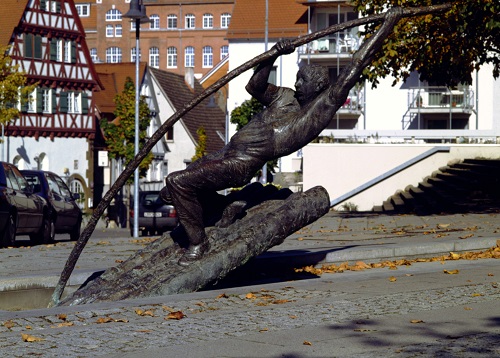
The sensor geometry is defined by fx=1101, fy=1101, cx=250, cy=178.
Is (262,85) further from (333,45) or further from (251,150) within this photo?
(333,45)

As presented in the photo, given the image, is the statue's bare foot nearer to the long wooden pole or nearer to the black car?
the long wooden pole

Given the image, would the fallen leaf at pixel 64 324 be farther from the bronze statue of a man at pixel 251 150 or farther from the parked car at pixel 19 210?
the parked car at pixel 19 210

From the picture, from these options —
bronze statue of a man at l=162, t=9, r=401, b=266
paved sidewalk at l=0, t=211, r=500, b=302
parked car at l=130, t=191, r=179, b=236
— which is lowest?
parked car at l=130, t=191, r=179, b=236

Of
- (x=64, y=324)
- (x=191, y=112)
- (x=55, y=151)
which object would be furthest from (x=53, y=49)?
(x=64, y=324)

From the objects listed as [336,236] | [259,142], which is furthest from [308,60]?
[259,142]

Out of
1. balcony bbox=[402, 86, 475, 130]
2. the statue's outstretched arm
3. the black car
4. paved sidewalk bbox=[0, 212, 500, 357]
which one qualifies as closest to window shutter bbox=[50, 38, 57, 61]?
balcony bbox=[402, 86, 475, 130]

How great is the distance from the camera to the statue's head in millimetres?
10930

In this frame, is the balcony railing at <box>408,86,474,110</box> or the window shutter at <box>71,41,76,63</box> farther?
the window shutter at <box>71,41,76,63</box>

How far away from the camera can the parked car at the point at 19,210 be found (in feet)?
67.2

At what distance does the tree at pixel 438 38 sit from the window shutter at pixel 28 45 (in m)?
40.8

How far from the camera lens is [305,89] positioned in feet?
35.9

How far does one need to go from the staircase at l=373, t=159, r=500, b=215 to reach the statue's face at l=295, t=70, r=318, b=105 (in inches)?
556

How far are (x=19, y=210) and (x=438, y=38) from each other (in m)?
9.04

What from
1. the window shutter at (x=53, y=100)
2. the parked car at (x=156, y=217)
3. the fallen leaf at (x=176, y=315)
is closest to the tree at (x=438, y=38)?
the fallen leaf at (x=176, y=315)
